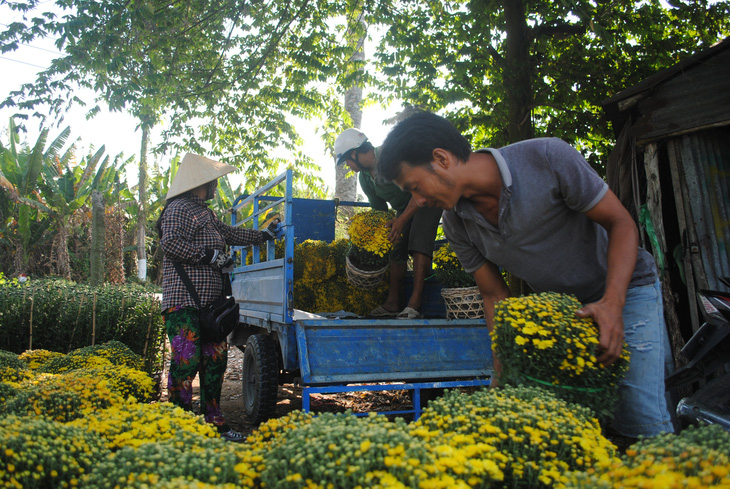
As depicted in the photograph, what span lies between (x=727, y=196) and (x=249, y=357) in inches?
208

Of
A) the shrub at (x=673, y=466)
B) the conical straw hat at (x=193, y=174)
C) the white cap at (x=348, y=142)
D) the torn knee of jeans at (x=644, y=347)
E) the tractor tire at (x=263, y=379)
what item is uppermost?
the white cap at (x=348, y=142)

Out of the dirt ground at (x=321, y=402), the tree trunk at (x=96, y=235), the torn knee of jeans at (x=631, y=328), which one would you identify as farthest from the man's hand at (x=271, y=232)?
the tree trunk at (x=96, y=235)

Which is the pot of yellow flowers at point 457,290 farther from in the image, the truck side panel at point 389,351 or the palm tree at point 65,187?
the palm tree at point 65,187

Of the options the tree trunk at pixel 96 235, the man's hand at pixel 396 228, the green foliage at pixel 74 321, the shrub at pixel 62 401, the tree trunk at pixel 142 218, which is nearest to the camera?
the shrub at pixel 62 401

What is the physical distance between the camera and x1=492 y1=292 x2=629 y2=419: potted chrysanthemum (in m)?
1.88

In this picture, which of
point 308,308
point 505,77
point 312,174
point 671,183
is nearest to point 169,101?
point 312,174

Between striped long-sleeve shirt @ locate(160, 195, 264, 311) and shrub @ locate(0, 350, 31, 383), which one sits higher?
striped long-sleeve shirt @ locate(160, 195, 264, 311)

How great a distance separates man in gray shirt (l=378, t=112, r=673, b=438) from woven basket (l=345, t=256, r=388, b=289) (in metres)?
2.99

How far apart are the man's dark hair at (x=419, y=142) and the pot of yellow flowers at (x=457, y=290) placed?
105 inches

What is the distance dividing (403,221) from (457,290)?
33.7 inches

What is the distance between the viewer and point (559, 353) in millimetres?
1895

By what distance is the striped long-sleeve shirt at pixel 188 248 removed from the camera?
430 cm

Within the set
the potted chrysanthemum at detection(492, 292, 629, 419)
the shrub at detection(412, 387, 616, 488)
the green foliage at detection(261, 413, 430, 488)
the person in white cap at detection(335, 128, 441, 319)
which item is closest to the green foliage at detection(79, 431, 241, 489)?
the green foliage at detection(261, 413, 430, 488)

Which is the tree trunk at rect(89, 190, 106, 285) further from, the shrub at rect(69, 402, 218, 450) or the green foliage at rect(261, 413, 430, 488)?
the green foliage at rect(261, 413, 430, 488)
